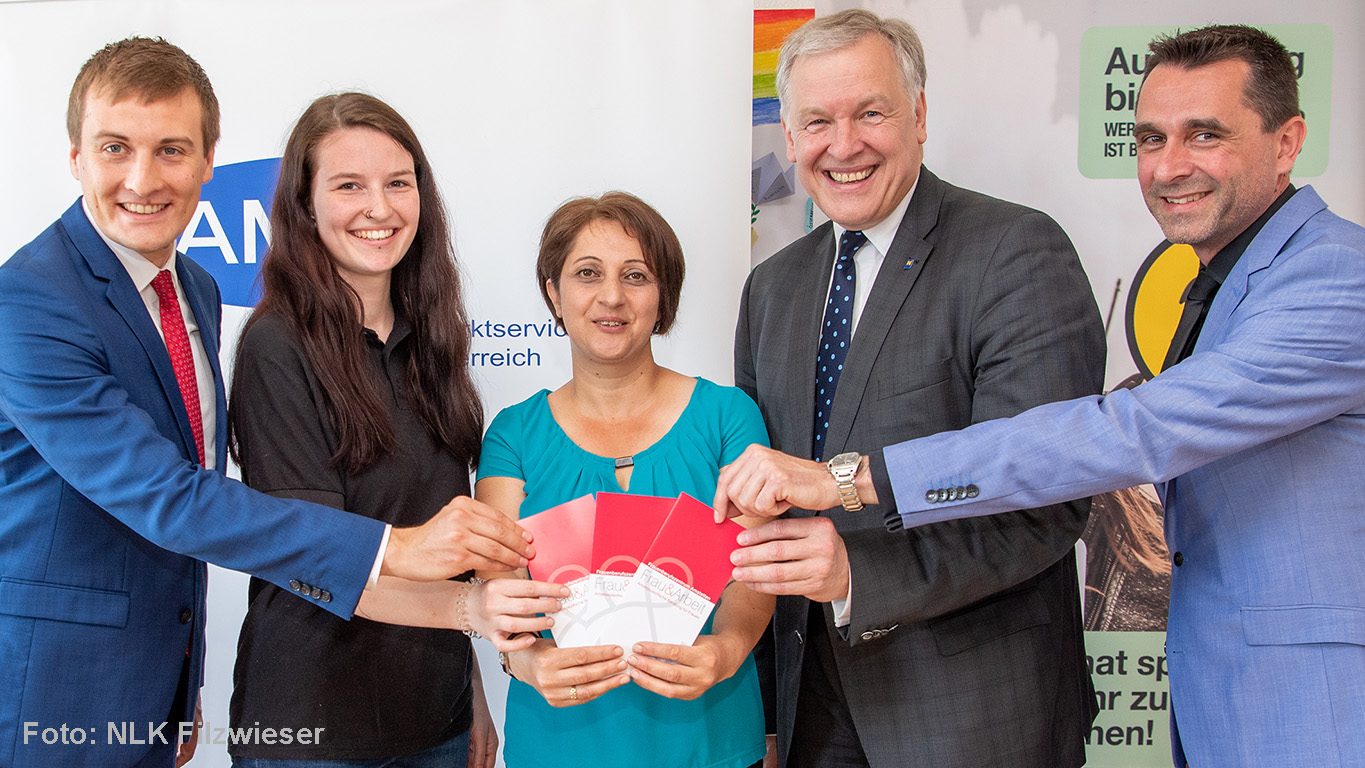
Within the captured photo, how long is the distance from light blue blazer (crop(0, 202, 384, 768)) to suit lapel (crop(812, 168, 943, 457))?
3.37ft

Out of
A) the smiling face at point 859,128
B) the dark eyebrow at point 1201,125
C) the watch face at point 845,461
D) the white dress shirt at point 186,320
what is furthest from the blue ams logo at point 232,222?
the dark eyebrow at point 1201,125

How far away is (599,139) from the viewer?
11.7 ft

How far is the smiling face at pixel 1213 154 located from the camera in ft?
7.28

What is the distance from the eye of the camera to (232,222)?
12.0 feet

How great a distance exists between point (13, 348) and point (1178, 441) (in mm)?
2210

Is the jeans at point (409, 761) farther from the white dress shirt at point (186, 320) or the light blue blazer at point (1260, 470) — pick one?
the light blue blazer at point (1260, 470)

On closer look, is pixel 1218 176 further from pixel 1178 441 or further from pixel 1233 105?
pixel 1178 441

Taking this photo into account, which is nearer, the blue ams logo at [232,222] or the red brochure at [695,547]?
the red brochure at [695,547]

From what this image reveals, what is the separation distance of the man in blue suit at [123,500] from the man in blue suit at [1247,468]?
33.5 inches

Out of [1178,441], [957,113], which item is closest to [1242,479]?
[1178,441]

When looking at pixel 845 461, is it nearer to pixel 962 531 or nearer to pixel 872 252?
pixel 962 531

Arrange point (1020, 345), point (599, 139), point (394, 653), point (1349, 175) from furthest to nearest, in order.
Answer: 1. point (1349, 175)
2. point (599, 139)
3. point (394, 653)
4. point (1020, 345)

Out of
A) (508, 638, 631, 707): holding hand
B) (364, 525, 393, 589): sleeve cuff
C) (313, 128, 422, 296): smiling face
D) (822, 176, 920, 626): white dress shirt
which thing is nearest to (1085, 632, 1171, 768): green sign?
(822, 176, 920, 626): white dress shirt

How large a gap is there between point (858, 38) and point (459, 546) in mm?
1463
